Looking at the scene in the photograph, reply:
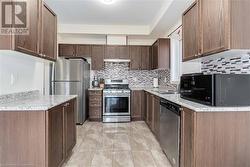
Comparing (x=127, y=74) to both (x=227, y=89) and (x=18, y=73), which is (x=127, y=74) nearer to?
(x=18, y=73)

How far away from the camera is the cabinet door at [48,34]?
271 centimetres

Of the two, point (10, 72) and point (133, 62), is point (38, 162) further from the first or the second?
point (133, 62)

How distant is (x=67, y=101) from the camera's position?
2916 millimetres

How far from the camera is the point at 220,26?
6.81 ft

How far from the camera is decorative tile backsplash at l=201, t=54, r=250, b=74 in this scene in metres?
2.39

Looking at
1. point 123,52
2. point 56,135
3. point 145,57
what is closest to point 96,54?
point 123,52

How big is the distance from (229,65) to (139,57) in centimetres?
375

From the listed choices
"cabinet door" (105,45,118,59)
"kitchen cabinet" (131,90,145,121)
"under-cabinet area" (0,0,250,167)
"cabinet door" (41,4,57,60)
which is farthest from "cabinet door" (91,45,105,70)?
"cabinet door" (41,4,57,60)

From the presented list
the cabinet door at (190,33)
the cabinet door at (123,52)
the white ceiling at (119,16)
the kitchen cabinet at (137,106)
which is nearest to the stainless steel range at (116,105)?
the kitchen cabinet at (137,106)

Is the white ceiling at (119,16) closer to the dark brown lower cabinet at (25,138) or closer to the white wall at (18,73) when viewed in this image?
the white wall at (18,73)

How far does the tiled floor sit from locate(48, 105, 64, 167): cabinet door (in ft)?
1.49

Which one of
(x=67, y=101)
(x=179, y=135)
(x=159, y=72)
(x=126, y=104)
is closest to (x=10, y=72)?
(x=67, y=101)

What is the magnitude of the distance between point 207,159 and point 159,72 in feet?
14.6

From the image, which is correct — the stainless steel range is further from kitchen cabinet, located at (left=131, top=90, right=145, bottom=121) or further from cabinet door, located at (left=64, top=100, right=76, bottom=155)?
cabinet door, located at (left=64, top=100, right=76, bottom=155)
